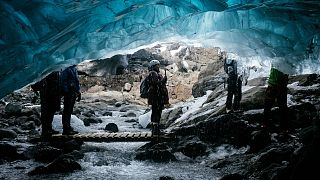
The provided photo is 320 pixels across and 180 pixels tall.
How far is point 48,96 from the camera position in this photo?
7.30 meters

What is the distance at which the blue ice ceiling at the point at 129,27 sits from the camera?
474cm

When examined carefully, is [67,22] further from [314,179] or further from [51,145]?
[314,179]

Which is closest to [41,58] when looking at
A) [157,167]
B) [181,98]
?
[157,167]

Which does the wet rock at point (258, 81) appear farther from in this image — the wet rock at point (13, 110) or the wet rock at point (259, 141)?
the wet rock at point (13, 110)

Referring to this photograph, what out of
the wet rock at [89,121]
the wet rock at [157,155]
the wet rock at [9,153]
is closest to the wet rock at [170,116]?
the wet rock at [89,121]

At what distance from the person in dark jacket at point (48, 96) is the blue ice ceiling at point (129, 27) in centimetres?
202

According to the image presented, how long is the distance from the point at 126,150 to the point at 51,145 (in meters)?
1.68

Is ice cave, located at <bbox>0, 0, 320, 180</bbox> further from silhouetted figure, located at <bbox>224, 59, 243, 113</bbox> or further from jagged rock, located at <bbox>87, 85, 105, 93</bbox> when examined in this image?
jagged rock, located at <bbox>87, 85, 105, 93</bbox>

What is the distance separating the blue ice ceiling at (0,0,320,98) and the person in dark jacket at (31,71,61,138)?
79.5 inches

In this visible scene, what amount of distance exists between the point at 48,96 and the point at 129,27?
3.08m

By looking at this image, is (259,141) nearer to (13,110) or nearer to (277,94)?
(277,94)

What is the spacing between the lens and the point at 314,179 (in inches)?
115

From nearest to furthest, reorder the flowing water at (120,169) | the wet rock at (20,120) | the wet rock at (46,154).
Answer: the flowing water at (120,169)
the wet rock at (46,154)
the wet rock at (20,120)

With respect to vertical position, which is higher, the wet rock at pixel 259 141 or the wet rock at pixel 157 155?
A: the wet rock at pixel 259 141
